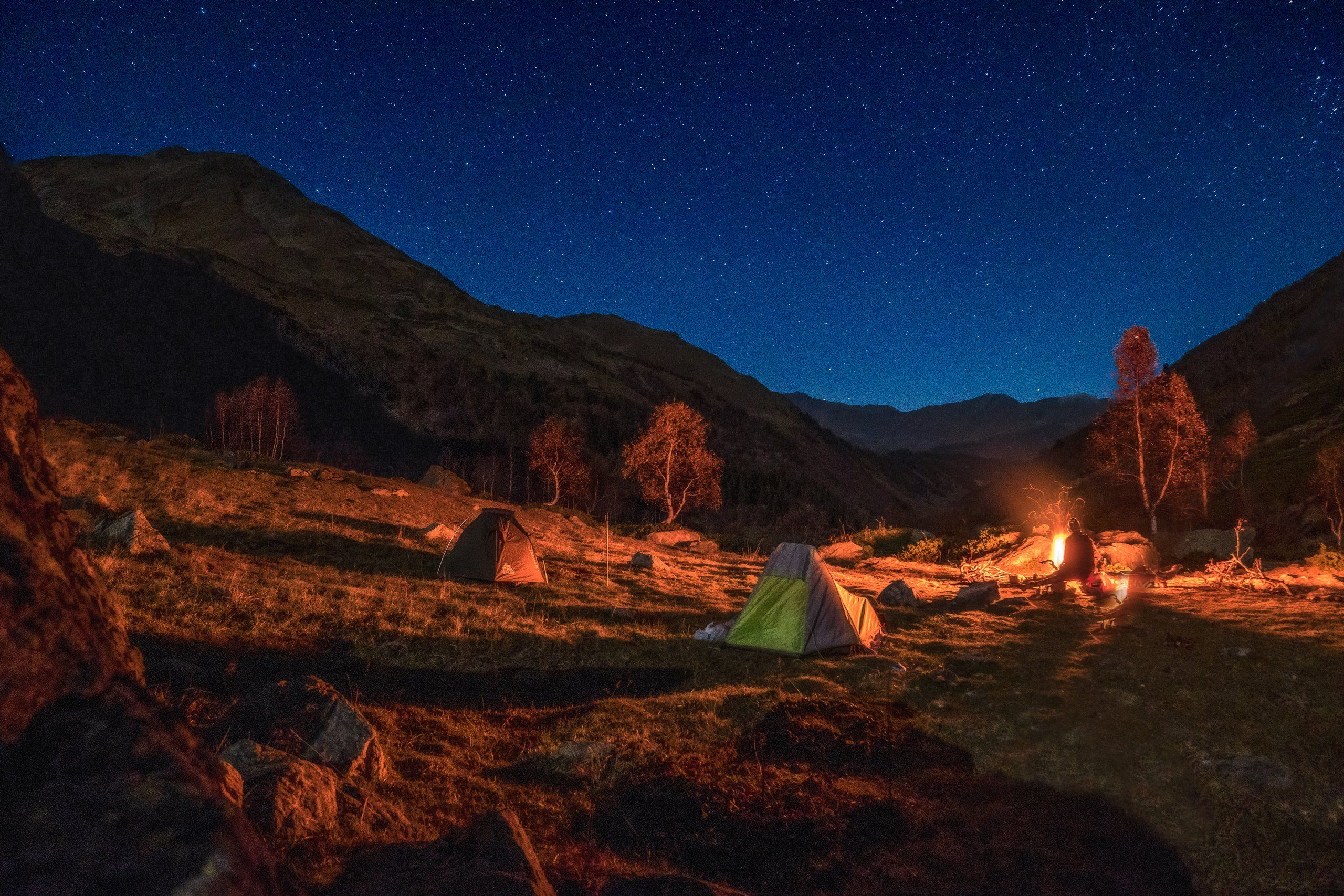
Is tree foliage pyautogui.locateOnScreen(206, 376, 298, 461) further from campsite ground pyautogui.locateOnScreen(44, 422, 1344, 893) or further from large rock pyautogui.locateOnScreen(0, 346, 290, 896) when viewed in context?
large rock pyautogui.locateOnScreen(0, 346, 290, 896)

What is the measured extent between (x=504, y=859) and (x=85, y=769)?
2425 millimetres

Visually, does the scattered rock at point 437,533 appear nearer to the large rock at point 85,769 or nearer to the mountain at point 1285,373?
the large rock at point 85,769

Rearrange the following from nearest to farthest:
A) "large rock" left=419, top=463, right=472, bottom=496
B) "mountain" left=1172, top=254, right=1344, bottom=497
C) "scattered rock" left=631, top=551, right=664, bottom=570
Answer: "scattered rock" left=631, top=551, right=664, bottom=570, "large rock" left=419, top=463, right=472, bottom=496, "mountain" left=1172, top=254, right=1344, bottom=497

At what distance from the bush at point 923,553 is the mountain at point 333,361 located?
2621cm

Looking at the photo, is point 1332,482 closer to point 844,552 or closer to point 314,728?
point 844,552

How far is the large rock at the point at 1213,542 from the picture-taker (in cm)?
2875

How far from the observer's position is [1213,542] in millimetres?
30016

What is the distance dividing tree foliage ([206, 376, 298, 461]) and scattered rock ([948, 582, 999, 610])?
2666 inches

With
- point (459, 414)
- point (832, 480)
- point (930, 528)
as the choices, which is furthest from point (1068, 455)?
point (459, 414)

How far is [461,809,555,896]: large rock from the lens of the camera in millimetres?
3641

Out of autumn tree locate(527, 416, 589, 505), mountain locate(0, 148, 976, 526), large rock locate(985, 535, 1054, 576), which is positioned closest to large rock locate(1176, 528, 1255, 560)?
large rock locate(985, 535, 1054, 576)

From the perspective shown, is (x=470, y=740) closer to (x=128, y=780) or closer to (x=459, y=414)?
(x=128, y=780)

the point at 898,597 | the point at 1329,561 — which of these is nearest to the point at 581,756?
the point at 898,597

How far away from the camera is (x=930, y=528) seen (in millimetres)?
45906
